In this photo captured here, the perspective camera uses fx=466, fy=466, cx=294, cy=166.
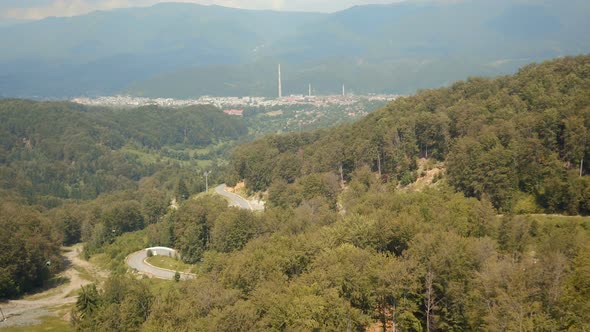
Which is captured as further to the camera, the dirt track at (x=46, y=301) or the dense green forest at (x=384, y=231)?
the dirt track at (x=46, y=301)

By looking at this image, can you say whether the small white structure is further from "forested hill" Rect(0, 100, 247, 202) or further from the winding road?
"forested hill" Rect(0, 100, 247, 202)

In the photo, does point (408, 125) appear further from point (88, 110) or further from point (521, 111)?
point (88, 110)

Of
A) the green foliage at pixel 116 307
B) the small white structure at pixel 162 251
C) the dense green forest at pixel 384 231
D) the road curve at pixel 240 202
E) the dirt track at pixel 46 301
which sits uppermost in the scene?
the dense green forest at pixel 384 231

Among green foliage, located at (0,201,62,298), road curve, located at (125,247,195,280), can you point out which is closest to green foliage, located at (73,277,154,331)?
road curve, located at (125,247,195,280)

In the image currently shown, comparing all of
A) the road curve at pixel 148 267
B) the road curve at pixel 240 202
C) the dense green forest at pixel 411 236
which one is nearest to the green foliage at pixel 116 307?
the dense green forest at pixel 411 236

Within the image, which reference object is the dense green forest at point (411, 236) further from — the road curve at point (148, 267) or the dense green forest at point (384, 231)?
the road curve at point (148, 267)
